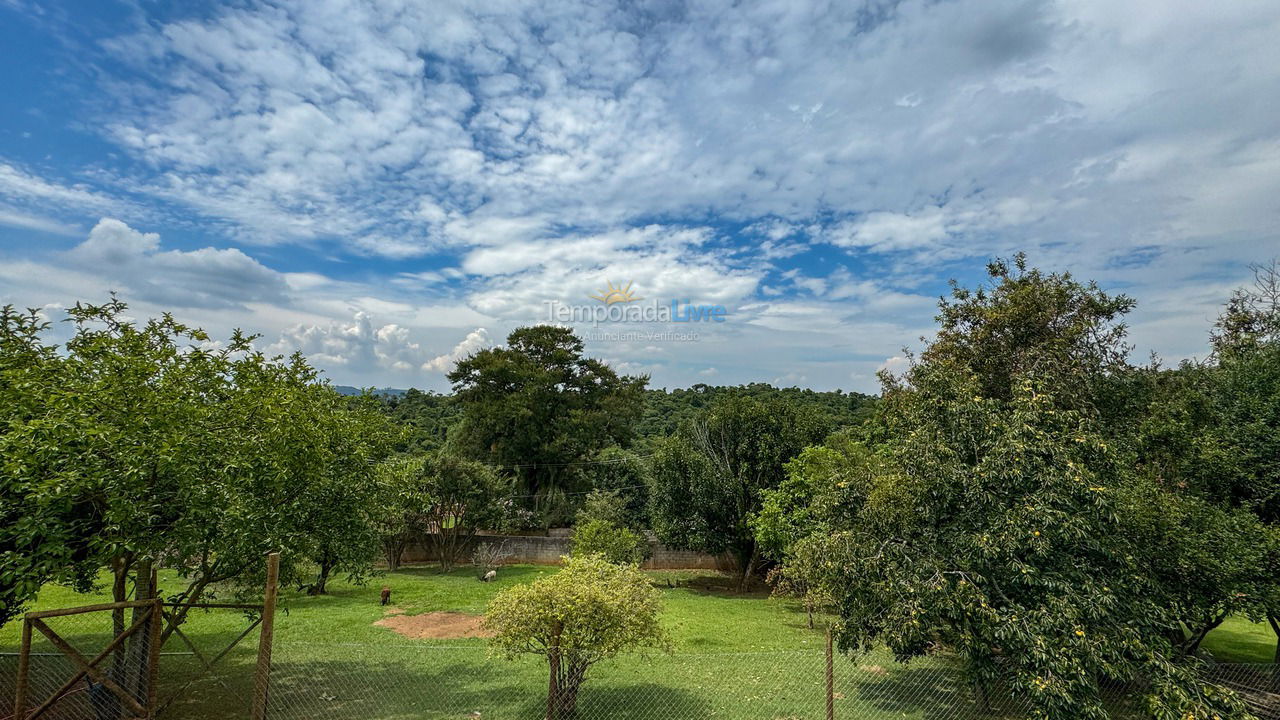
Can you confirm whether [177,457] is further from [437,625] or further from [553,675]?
[437,625]

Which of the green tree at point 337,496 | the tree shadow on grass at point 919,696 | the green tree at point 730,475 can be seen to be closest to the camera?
the green tree at point 337,496

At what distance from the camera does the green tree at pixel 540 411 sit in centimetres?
3206

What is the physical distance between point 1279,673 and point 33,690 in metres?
19.4

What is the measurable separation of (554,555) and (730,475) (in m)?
9.75

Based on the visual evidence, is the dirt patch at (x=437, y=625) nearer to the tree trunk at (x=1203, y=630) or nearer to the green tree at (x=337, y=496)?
the green tree at (x=337, y=496)

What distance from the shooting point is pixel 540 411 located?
32625 mm

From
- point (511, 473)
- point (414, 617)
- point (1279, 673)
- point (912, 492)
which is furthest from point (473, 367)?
point (1279, 673)

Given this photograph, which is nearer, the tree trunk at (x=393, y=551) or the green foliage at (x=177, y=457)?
the green foliage at (x=177, y=457)

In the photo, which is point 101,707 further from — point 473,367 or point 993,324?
point 473,367

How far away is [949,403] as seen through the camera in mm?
8844

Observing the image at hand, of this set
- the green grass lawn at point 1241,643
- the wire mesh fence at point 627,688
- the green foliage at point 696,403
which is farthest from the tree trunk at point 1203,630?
the green foliage at point 696,403

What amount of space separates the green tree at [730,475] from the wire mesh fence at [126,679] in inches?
556

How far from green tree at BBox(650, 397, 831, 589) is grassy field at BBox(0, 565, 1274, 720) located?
6797 millimetres

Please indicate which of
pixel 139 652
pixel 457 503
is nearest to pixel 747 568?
pixel 457 503
